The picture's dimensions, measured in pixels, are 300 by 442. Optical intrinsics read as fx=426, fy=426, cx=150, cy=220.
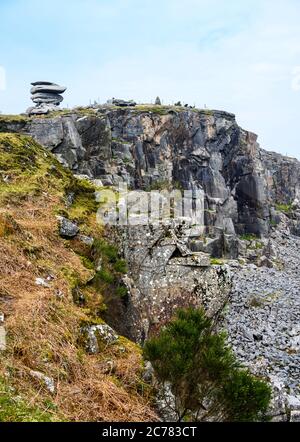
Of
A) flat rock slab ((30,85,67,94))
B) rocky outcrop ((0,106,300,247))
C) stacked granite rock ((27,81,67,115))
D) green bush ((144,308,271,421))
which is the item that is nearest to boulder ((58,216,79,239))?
green bush ((144,308,271,421))

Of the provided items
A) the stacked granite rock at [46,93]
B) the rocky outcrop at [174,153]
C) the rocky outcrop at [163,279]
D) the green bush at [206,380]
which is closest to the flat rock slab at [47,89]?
the stacked granite rock at [46,93]

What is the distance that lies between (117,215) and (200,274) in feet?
11.7

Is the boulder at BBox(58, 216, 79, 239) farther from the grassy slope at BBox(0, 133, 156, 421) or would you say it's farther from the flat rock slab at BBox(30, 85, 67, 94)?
the flat rock slab at BBox(30, 85, 67, 94)

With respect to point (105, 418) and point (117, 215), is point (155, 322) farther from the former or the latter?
point (105, 418)

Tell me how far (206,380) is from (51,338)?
A: 278cm

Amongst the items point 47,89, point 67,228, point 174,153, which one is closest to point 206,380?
point 67,228

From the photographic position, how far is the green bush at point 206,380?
7.25 metres

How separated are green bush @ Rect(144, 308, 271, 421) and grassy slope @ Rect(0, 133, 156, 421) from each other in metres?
0.62

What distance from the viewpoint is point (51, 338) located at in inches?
289

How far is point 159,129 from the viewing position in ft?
257

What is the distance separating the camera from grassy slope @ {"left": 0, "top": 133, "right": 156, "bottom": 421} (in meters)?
6.30

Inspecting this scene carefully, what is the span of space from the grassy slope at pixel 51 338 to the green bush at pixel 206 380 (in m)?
0.62

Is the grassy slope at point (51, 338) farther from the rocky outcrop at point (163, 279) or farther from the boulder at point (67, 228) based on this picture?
the rocky outcrop at point (163, 279)
